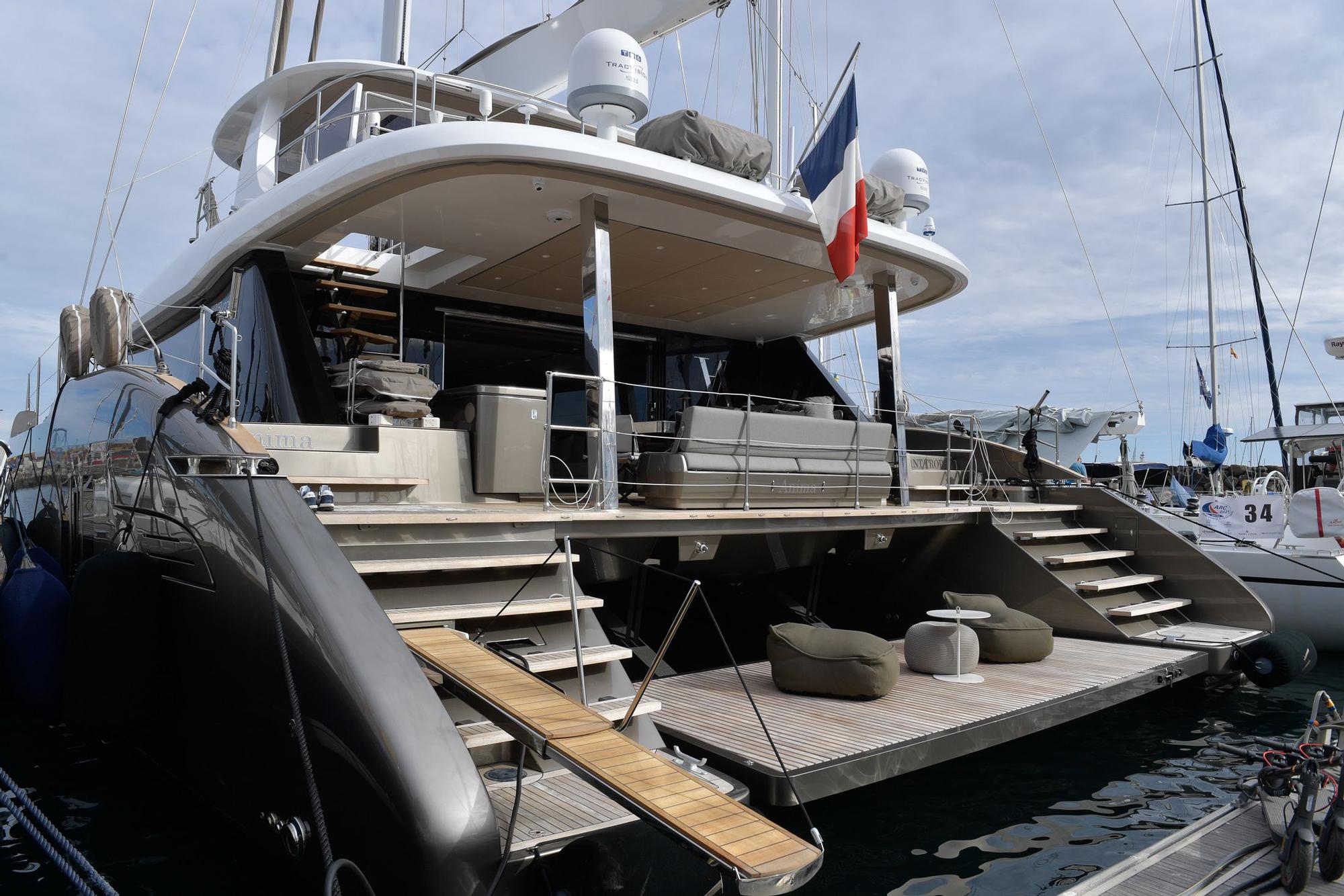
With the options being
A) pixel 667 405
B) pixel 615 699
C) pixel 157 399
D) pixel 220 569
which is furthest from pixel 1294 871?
pixel 667 405

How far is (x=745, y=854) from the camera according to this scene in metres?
2.63

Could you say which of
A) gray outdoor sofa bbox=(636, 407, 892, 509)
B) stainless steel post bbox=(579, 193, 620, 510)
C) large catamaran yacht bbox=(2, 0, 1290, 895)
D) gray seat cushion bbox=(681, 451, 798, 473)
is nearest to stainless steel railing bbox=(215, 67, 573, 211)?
large catamaran yacht bbox=(2, 0, 1290, 895)

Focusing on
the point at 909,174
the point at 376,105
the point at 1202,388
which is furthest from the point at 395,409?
the point at 1202,388

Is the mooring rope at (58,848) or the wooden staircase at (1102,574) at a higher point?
the wooden staircase at (1102,574)

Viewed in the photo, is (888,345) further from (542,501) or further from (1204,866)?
(1204,866)

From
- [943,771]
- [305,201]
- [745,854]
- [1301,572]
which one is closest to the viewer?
[745,854]

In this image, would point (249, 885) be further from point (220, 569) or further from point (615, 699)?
point (615, 699)

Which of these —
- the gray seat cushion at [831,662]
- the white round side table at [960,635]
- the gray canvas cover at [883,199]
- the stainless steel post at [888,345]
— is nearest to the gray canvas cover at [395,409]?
the gray seat cushion at [831,662]

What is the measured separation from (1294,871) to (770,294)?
6982 millimetres

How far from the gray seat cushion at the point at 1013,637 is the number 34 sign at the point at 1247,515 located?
479 cm

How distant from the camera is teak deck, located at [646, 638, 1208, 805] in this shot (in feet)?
13.9

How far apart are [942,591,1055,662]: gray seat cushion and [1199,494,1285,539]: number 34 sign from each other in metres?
4.79

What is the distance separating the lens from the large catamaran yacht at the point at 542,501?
10.6ft

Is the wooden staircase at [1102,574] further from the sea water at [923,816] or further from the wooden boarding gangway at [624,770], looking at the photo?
the wooden boarding gangway at [624,770]
